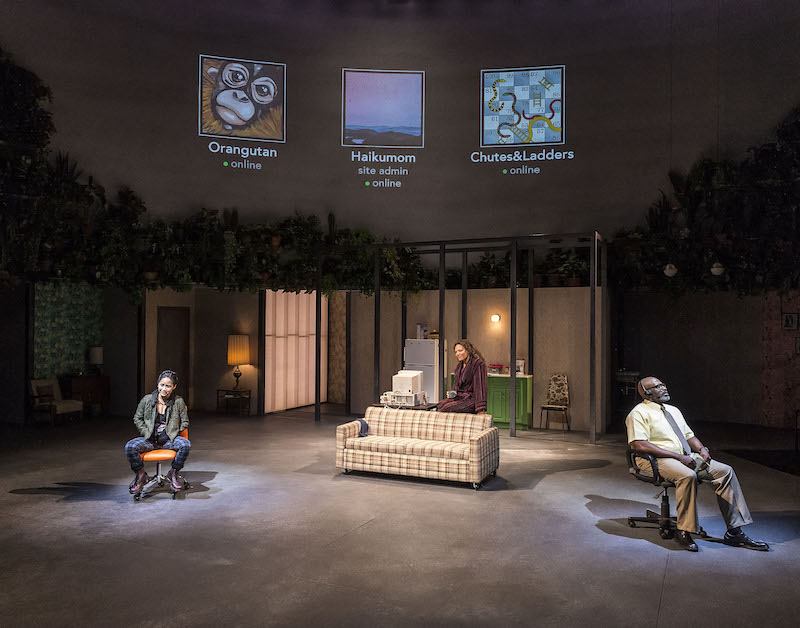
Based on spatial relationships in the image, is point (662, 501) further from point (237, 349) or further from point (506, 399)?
point (237, 349)

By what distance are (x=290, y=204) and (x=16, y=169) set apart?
4754 millimetres

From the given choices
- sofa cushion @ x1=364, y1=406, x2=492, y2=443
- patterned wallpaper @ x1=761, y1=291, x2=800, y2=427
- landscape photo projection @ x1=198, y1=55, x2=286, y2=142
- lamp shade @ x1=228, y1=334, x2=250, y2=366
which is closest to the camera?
sofa cushion @ x1=364, y1=406, x2=492, y2=443

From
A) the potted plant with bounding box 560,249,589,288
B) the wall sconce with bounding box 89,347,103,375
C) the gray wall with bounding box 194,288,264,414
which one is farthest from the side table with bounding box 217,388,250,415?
the potted plant with bounding box 560,249,589,288

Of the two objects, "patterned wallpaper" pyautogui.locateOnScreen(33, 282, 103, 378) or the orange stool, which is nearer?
the orange stool

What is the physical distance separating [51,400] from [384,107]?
821 cm

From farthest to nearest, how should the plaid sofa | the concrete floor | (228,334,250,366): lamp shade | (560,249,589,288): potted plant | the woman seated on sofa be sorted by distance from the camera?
(228,334,250,366): lamp shade
(560,249,589,288): potted plant
the woman seated on sofa
the plaid sofa
the concrete floor

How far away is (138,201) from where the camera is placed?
11391 mm

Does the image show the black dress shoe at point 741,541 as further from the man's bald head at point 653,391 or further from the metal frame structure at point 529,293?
the metal frame structure at point 529,293

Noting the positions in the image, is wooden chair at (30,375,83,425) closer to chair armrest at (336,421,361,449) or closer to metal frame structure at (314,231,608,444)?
metal frame structure at (314,231,608,444)

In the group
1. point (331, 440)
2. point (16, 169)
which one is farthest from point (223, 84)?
point (331, 440)

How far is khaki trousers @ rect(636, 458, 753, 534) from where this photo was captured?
4809 mm

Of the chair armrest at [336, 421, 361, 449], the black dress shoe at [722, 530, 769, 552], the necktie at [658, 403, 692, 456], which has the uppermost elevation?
the necktie at [658, 403, 692, 456]

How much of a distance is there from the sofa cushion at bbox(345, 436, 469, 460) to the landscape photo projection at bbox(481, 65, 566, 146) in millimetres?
7405

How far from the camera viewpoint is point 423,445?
684 centimetres
